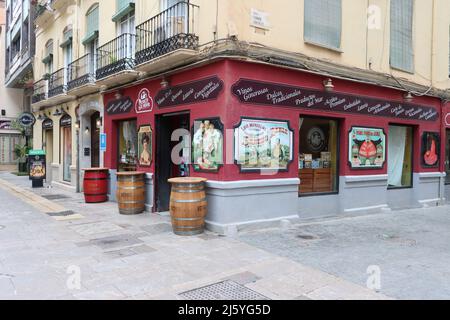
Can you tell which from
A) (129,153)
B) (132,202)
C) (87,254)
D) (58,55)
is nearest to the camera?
(87,254)

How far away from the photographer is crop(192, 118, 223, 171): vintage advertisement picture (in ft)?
24.2

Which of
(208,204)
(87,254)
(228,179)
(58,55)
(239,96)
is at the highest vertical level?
(58,55)

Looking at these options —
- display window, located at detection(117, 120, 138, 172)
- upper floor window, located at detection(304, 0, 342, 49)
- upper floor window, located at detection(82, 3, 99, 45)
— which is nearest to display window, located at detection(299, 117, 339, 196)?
upper floor window, located at detection(304, 0, 342, 49)

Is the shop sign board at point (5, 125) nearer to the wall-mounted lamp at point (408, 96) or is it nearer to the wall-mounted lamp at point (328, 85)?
the wall-mounted lamp at point (328, 85)

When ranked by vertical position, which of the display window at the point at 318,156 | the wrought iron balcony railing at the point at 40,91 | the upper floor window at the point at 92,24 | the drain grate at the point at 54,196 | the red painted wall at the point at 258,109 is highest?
the upper floor window at the point at 92,24

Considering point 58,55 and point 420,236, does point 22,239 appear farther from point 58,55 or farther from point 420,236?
point 58,55

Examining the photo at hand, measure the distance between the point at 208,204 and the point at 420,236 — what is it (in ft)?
13.5

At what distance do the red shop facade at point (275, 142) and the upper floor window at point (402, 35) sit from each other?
0.97m

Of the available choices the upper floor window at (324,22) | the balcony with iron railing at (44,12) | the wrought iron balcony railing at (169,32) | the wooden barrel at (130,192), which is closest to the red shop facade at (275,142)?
the wooden barrel at (130,192)

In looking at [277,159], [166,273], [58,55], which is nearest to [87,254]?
[166,273]

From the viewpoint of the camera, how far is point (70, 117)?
14.3 m

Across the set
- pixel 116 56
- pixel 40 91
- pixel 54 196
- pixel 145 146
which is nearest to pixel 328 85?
pixel 145 146

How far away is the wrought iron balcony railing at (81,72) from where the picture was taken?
478 inches

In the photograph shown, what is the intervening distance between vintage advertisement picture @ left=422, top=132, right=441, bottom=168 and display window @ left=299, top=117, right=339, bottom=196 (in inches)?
149
